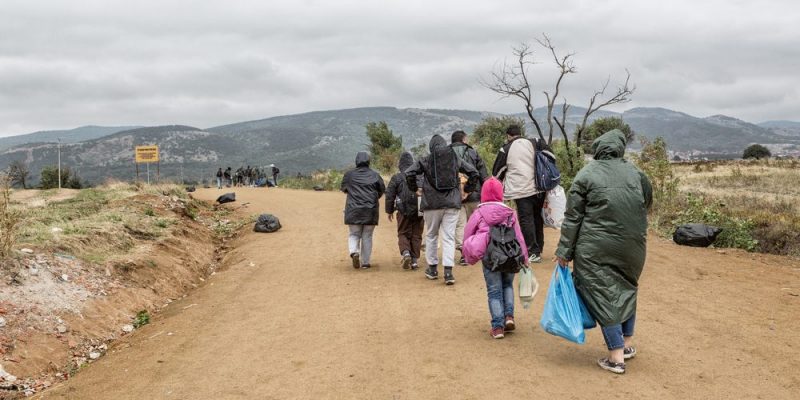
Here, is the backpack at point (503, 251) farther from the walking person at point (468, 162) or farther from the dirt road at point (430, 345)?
the walking person at point (468, 162)

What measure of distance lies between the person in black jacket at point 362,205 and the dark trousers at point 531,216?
232cm

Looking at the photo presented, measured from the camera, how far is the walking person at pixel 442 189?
27.9ft

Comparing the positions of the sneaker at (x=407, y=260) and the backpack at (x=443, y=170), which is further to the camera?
the sneaker at (x=407, y=260)

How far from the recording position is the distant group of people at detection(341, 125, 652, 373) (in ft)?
16.5

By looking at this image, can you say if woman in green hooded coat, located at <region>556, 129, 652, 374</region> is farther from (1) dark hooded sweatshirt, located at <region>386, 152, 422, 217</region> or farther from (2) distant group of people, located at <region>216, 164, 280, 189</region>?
(2) distant group of people, located at <region>216, 164, 280, 189</region>

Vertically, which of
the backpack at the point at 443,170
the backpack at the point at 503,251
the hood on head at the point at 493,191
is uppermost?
the backpack at the point at 443,170

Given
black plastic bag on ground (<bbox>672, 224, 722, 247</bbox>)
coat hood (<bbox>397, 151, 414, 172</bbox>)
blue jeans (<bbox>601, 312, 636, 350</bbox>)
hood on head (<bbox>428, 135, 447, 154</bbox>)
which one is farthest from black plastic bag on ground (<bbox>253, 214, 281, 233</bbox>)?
blue jeans (<bbox>601, 312, 636, 350</bbox>)

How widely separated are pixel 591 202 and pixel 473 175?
12.8 ft

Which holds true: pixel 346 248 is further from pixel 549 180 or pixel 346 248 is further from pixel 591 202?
pixel 591 202

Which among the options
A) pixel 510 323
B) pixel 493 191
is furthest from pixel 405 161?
pixel 510 323

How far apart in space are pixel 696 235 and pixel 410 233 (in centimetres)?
601

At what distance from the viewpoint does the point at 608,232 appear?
16.5ft

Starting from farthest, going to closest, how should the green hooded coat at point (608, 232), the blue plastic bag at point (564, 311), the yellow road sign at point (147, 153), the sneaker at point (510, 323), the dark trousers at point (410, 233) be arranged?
the yellow road sign at point (147, 153) → the dark trousers at point (410, 233) → the sneaker at point (510, 323) → the blue plastic bag at point (564, 311) → the green hooded coat at point (608, 232)

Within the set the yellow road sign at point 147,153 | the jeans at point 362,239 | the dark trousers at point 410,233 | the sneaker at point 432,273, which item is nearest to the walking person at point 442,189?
the sneaker at point 432,273
